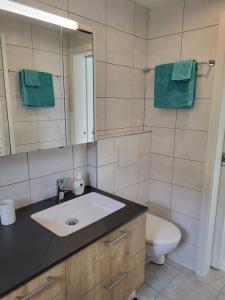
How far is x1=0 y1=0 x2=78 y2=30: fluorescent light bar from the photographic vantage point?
1.12m

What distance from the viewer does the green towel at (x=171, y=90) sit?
5.57ft

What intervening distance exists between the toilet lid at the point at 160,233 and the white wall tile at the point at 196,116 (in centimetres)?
84

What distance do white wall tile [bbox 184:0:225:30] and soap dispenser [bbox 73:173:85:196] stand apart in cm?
142

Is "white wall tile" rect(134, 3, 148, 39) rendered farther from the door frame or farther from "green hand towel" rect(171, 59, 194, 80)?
→ the door frame

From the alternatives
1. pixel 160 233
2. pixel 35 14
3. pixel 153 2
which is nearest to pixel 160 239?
pixel 160 233

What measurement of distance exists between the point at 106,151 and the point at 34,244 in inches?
33.2

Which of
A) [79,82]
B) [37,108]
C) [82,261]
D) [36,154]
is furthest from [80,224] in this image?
[79,82]

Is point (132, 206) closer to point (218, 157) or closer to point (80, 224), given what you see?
point (80, 224)

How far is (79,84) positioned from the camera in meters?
1.53

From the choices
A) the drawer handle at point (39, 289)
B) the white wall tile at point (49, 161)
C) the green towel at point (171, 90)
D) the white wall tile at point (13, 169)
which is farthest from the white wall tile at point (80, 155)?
the drawer handle at point (39, 289)

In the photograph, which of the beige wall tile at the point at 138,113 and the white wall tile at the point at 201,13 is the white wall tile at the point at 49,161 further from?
the white wall tile at the point at 201,13

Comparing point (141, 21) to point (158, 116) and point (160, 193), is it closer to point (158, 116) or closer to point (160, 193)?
point (158, 116)

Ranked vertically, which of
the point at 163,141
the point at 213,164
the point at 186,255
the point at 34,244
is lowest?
the point at 186,255

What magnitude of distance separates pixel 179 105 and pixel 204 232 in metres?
1.07
